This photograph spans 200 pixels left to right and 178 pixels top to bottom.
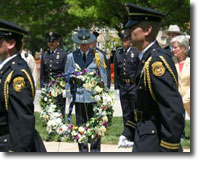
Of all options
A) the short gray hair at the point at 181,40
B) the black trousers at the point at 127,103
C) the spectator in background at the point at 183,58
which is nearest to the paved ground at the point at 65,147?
the black trousers at the point at 127,103

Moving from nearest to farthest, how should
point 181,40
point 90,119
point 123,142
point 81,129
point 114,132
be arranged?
point 123,142 < point 81,129 < point 90,119 < point 181,40 < point 114,132

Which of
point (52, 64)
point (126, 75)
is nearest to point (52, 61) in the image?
point (52, 64)

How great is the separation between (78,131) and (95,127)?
10.7 inches

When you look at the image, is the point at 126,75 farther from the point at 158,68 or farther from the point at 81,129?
the point at 158,68

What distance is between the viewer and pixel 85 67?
733 cm

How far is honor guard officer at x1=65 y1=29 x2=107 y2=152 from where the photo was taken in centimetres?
720

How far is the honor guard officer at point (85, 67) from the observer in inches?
284

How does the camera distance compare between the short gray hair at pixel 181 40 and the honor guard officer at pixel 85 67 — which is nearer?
the honor guard officer at pixel 85 67

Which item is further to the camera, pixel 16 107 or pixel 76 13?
pixel 76 13

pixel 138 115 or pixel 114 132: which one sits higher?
pixel 138 115

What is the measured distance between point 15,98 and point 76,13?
1471 centimetres

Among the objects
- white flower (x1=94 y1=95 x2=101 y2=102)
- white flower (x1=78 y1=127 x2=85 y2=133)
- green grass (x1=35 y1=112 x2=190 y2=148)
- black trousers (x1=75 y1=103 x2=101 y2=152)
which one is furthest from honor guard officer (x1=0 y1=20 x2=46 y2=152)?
green grass (x1=35 y1=112 x2=190 y2=148)

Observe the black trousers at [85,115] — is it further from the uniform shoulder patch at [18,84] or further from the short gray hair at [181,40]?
the uniform shoulder patch at [18,84]

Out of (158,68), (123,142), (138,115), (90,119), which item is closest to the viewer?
(158,68)
